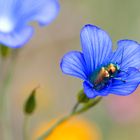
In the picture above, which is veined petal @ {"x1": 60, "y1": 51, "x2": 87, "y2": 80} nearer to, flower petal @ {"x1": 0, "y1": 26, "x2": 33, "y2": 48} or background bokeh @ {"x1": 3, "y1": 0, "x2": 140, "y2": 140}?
flower petal @ {"x1": 0, "y1": 26, "x2": 33, "y2": 48}

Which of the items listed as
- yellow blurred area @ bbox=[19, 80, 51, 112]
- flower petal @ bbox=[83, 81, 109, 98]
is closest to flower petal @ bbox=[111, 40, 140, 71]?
flower petal @ bbox=[83, 81, 109, 98]

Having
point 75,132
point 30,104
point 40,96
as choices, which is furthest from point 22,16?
point 40,96

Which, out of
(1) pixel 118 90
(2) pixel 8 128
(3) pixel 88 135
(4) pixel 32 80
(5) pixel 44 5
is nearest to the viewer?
(1) pixel 118 90

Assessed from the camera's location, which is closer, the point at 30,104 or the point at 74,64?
the point at 74,64

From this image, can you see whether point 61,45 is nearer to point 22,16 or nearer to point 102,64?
point 22,16

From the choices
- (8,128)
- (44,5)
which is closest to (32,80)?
(8,128)

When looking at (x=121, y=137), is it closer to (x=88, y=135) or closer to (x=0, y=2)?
(x=88, y=135)

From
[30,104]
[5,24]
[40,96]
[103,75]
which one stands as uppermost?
[5,24]
